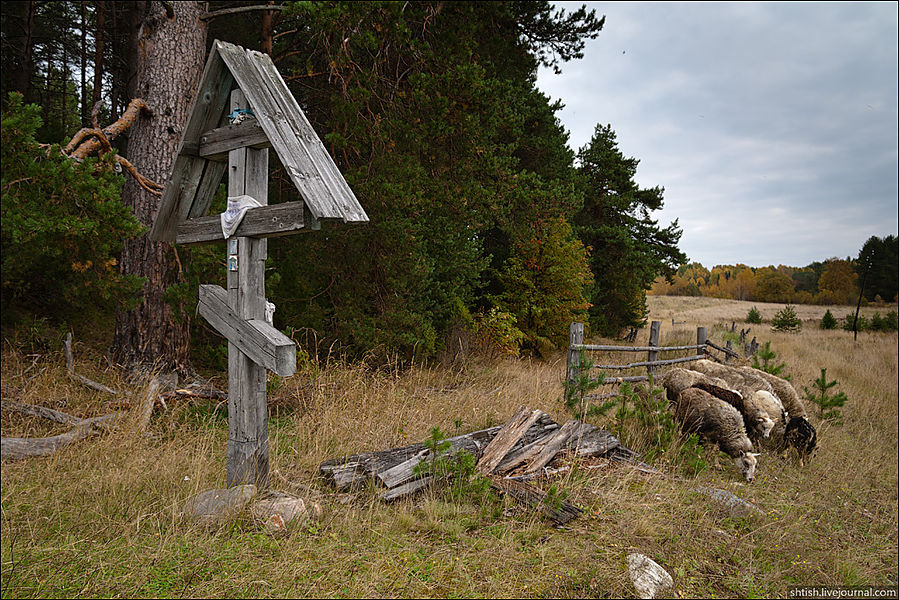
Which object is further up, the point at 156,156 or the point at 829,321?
the point at 156,156

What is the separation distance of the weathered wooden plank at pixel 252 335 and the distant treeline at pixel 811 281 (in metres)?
22.9

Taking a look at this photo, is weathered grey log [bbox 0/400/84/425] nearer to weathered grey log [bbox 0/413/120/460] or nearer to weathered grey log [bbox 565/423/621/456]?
weathered grey log [bbox 0/413/120/460]

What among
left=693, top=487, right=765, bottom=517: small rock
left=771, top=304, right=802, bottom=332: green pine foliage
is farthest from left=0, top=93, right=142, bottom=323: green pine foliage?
left=771, top=304, right=802, bottom=332: green pine foliage

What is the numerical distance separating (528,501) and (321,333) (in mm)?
5822

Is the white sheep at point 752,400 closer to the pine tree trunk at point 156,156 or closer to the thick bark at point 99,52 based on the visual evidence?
the pine tree trunk at point 156,156

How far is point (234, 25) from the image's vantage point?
9812mm

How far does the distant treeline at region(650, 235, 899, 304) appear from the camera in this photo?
22509mm

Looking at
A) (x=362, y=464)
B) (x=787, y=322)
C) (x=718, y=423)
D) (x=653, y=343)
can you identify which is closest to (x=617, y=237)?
(x=653, y=343)

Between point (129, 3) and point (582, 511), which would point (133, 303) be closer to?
point (582, 511)

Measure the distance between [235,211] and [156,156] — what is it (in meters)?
4.06

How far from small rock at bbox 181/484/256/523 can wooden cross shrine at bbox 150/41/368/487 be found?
0.20 m

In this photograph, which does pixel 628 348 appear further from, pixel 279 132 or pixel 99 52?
pixel 99 52

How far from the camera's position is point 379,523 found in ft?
11.4

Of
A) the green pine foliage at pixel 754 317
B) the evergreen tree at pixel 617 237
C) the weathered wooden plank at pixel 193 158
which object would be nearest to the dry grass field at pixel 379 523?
the weathered wooden plank at pixel 193 158
